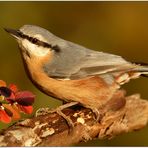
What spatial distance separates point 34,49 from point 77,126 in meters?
0.42

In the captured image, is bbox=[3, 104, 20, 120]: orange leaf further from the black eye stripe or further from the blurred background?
the blurred background

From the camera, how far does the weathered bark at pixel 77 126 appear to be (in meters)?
2.30

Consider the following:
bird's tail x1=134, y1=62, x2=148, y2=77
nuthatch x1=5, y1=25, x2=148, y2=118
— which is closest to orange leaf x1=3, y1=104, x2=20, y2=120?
nuthatch x1=5, y1=25, x2=148, y2=118

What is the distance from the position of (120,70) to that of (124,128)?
289 mm

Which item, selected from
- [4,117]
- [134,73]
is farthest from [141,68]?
[4,117]

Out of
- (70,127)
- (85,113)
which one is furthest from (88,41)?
(70,127)

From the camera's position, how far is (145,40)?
3188mm

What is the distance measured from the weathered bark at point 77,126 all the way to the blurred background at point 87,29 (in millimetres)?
321

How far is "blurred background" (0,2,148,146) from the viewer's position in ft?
9.77

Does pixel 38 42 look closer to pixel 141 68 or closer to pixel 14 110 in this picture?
pixel 14 110

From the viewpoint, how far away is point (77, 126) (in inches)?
97.0

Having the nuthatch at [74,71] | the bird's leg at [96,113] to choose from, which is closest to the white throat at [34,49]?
the nuthatch at [74,71]

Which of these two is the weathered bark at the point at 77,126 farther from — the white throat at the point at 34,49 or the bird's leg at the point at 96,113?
the white throat at the point at 34,49

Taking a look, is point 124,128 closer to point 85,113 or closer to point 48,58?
point 85,113
